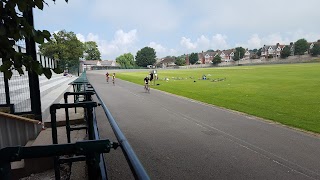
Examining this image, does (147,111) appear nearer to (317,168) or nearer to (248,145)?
(248,145)

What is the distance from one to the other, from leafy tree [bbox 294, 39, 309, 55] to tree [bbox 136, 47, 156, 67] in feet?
246

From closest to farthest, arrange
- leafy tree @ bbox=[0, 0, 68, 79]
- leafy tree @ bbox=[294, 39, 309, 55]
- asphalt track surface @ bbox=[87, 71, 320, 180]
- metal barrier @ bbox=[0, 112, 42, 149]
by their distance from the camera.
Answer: leafy tree @ bbox=[0, 0, 68, 79] < asphalt track surface @ bbox=[87, 71, 320, 180] < metal barrier @ bbox=[0, 112, 42, 149] < leafy tree @ bbox=[294, 39, 309, 55]

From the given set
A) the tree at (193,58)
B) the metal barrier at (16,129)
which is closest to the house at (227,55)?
the tree at (193,58)

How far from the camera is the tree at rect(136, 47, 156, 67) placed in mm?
149625

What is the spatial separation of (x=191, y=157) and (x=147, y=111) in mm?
6364

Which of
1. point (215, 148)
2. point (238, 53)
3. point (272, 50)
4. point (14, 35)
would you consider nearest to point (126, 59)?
point (238, 53)

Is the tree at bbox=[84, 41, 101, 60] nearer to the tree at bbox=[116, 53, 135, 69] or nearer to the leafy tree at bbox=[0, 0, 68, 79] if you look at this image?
the tree at bbox=[116, 53, 135, 69]

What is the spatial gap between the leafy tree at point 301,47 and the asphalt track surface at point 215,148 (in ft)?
448

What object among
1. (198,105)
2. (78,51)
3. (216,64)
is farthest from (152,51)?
(198,105)

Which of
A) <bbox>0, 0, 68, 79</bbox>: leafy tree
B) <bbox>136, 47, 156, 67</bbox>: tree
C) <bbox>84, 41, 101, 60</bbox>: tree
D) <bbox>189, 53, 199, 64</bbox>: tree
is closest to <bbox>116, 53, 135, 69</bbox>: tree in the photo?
<bbox>136, 47, 156, 67</bbox>: tree

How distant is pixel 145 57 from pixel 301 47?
81261 millimetres

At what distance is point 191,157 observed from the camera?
605 cm

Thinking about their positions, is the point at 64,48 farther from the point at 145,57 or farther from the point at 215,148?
the point at 145,57

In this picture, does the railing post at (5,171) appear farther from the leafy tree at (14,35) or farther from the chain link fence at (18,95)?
the chain link fence at (18,95)
